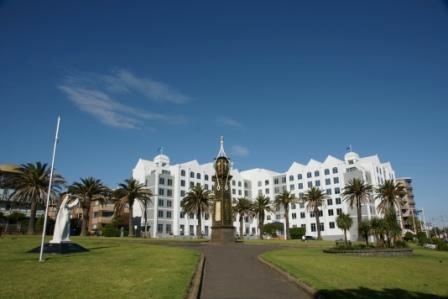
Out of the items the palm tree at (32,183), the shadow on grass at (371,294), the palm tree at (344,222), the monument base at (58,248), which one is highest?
the palm tree at (32,183)

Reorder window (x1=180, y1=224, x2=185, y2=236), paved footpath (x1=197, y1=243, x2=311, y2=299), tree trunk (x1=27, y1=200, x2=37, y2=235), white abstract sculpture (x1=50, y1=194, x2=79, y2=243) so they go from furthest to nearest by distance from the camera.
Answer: window (x1=180, y1=224, x2=185, y2=236) → tree trunk (x1=27, y1=200, x2=37, y2=235) → white abstract sculpture (x1=50, y1=194, x2=79, y2=243) → paved footpath (x1=197, y1=243, x2=311, y2=299)

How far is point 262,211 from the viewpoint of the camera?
82500mm

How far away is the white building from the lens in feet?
313

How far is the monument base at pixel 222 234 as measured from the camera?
41.4m

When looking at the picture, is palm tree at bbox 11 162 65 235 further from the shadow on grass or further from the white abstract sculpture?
the shadow on grass

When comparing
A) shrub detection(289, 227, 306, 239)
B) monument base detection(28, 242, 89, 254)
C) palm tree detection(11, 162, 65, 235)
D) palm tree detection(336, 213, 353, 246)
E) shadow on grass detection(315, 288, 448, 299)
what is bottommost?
shadow on grass detection(315, 288, 448, 299)

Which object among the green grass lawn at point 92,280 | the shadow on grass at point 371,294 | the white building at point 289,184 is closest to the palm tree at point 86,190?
the white building at point 289,184

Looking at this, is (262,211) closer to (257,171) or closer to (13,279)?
(257,171)

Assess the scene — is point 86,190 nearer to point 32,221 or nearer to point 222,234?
point 32,221

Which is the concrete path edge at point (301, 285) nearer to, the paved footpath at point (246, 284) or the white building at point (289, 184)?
the paved footpath at point (246, 284)

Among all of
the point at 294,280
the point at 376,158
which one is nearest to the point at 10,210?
the point at 294,280

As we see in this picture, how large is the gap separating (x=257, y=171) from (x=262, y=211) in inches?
1777

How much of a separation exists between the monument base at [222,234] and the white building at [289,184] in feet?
164

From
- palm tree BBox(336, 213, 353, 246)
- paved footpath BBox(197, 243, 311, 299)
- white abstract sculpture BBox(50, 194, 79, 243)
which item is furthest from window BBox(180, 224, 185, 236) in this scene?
paved footpath BBox(197, 243, 311, 299)
